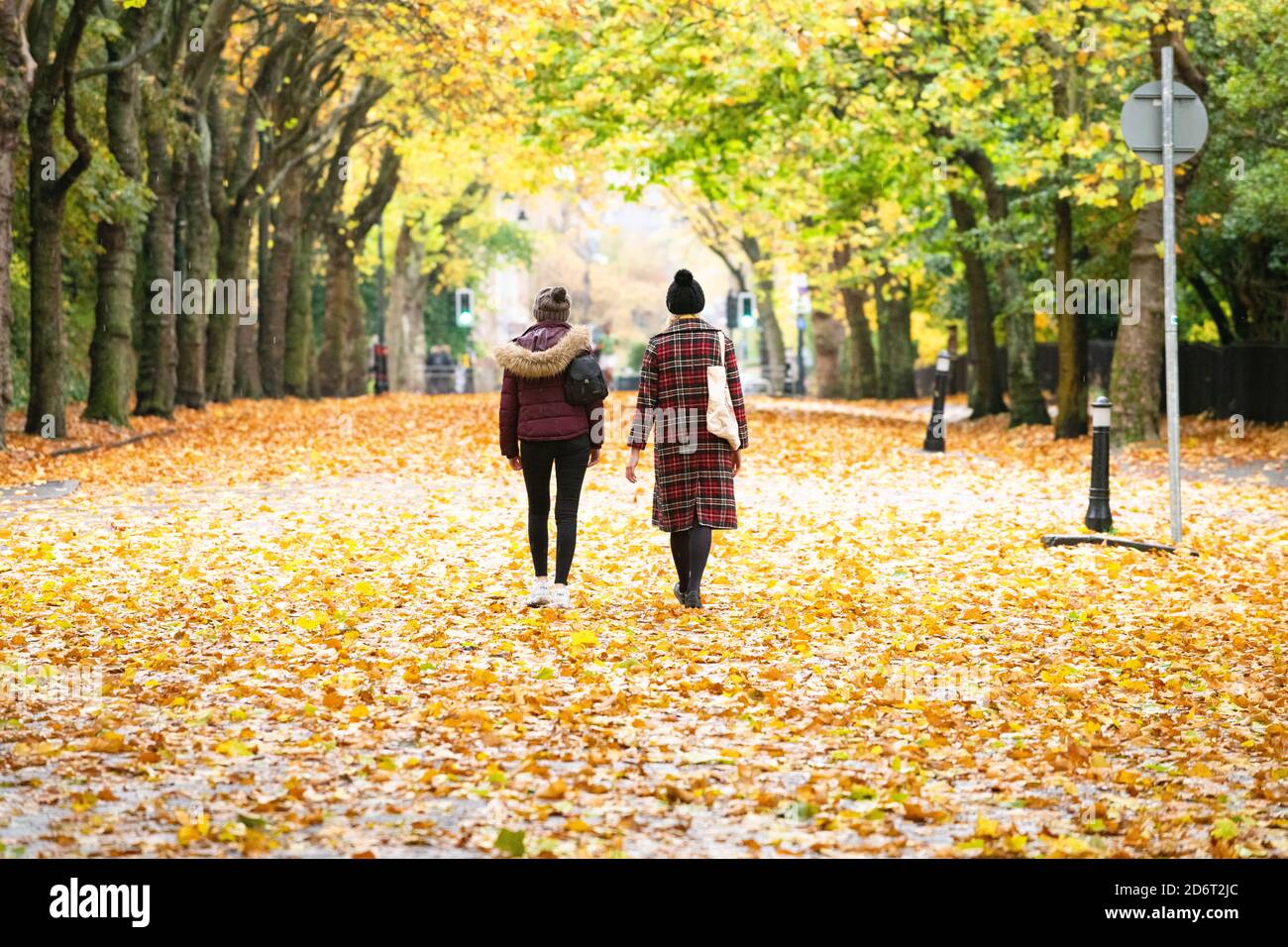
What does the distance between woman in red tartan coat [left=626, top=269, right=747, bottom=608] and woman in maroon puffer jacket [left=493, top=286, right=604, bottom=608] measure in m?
0.34

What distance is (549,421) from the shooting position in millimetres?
10062

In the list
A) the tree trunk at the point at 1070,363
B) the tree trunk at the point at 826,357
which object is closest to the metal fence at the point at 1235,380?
the tree trunk at the point at 1070,363

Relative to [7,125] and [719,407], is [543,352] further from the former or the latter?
[7,125]

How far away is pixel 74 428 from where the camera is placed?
25.5 m

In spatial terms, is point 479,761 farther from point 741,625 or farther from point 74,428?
point 74,428

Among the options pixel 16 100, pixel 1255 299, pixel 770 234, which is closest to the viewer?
pixel 16 100

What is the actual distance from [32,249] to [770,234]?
113 ft

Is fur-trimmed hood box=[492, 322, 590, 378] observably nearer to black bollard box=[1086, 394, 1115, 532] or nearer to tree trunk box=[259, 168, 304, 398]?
black bollard box=[1086, 394, 1115, 532]

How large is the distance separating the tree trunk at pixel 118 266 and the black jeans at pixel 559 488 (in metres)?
15.7

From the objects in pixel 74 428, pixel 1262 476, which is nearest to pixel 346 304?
pixel 74 428

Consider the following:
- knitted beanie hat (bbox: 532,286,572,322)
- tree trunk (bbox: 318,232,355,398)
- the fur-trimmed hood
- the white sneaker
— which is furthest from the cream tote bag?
tree trunk (bbox: 318,232,355,398)

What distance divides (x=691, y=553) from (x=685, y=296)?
1.43 meters

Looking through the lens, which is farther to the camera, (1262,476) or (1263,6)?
(1263,6)

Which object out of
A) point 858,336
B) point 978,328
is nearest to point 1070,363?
point 978,328
